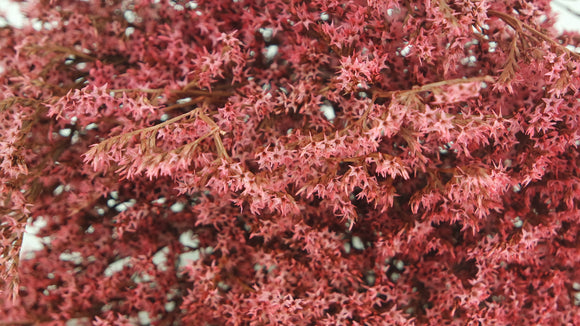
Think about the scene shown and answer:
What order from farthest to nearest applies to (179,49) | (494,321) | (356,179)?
(494,321) → (179,49) → (356,179)

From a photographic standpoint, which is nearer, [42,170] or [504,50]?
[504,50]

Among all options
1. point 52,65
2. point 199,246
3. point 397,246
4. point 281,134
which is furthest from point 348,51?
point 52,65

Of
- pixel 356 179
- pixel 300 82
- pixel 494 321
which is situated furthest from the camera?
pixel 494 321

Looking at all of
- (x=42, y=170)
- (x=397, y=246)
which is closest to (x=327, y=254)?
(x=397, y=246)

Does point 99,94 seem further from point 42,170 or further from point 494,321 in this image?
point 494,321

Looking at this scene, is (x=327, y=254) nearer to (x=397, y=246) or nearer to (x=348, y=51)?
(x=397, y=246)

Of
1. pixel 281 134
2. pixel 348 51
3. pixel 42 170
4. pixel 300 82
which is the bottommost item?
pixel 42 170

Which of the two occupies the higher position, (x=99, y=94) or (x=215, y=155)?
(x=99, y=94)
